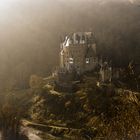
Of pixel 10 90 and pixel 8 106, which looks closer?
pixel 8 106

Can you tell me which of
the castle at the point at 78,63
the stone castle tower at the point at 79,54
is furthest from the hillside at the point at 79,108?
the stone castle tower at the point at 79,54

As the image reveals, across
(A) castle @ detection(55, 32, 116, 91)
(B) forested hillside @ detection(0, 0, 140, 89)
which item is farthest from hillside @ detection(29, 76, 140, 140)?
(B) forested hillside @ detection(0, 0, 140, 89)

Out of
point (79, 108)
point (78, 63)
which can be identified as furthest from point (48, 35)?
point (79, 108)

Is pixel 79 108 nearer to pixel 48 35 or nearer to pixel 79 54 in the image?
pixel 79 54

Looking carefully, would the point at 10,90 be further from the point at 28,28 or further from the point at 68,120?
the point at 28,28

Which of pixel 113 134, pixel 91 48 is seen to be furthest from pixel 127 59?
pixel 113 134
